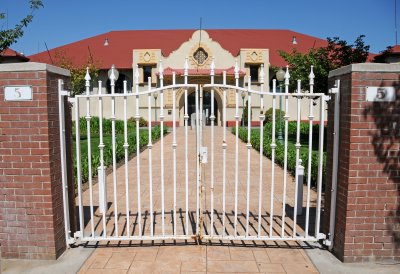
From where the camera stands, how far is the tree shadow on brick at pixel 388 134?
12.6 ft

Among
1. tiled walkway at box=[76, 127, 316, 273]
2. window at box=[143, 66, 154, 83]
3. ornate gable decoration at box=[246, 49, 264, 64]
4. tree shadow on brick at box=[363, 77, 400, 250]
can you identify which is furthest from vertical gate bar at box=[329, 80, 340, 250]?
window at box=[143, 66, 154, 83]

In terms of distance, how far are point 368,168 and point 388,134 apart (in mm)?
430

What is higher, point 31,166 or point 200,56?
point 200,56

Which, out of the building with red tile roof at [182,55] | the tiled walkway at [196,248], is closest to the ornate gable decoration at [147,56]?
the building with red tile roof at [182,55]

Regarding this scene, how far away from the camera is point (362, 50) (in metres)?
14.4

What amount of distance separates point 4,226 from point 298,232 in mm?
3794

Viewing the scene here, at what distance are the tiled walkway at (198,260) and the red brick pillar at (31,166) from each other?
2.12 feet

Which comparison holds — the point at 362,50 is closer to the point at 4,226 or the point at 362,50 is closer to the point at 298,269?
the point at 298,269

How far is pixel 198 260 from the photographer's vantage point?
4.06 metres

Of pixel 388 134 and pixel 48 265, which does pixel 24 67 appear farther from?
pixel 388 134

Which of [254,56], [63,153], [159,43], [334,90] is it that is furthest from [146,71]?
[334,90]

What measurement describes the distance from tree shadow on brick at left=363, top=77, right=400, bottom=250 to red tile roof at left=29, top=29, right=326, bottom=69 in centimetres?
2902

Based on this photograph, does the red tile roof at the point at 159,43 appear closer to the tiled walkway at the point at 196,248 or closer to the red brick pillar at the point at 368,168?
the tiled walkway at the point at 196,248

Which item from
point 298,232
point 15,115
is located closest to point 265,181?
point 298,232
